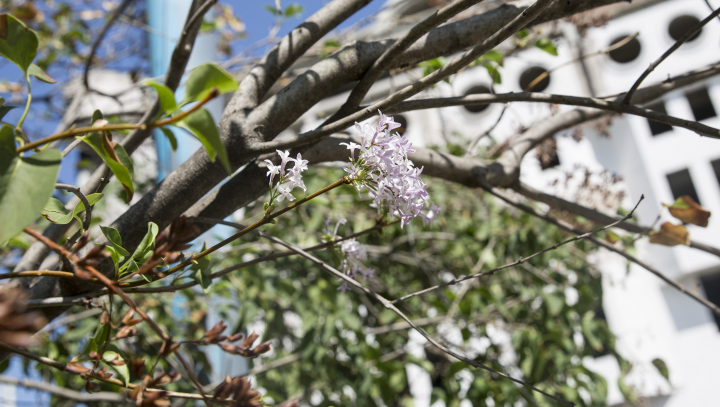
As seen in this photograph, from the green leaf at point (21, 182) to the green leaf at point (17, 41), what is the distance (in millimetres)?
102

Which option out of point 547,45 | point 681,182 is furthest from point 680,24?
point 547,45

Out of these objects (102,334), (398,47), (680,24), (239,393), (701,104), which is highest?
(680,24)

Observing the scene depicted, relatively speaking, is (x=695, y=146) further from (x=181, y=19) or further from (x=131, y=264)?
(x=131, y=264)

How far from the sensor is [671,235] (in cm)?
101

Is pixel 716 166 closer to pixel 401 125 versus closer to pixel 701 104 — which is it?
pixel 701 104

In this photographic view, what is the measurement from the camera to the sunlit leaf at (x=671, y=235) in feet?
3.27

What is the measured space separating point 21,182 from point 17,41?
164 millimetres

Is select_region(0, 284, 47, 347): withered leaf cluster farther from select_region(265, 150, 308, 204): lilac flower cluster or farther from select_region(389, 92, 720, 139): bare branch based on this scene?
select_region(389, 92, 720, 139): bare branch

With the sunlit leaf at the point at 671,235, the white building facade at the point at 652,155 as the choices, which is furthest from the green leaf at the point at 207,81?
the white building facade at the point at 652,155

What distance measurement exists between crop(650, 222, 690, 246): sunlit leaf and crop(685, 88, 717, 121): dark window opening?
7.75 meters

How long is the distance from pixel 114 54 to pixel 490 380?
299 centimetres

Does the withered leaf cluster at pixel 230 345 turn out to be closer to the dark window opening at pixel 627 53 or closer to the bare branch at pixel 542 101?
the bare branch at pixel 542 101

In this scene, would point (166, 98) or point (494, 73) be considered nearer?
point (166, 98)

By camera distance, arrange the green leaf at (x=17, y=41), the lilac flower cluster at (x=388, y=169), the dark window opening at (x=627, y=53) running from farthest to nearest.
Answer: the dark window opening at (x=627, y=53) → the lilac flower cluster at (x=388, y=169) → the green leaf at (x=17, y=41)
